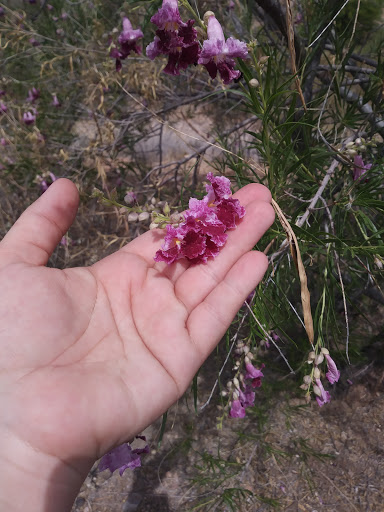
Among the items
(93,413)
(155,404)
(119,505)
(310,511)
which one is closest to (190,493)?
(119,505)

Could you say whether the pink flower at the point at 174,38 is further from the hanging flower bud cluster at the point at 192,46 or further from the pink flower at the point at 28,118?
the pink flower at the point at 28,118

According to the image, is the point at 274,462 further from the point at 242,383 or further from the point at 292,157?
the point at 292,157

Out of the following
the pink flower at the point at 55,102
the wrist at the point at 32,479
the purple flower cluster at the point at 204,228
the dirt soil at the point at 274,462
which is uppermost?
the purple flower cluster at the point at 204,228

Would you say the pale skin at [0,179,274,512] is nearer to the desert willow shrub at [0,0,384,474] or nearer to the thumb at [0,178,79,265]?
the thumb at [0,178,79,265]

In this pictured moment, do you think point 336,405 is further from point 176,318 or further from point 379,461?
point 176,318

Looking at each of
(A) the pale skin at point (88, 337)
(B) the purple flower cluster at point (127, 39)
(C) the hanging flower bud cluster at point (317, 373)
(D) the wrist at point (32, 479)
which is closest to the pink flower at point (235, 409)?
(C) the hanging flower bud cluster at point (317, 373)

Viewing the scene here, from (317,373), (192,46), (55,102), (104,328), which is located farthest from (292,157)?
(55,102)
